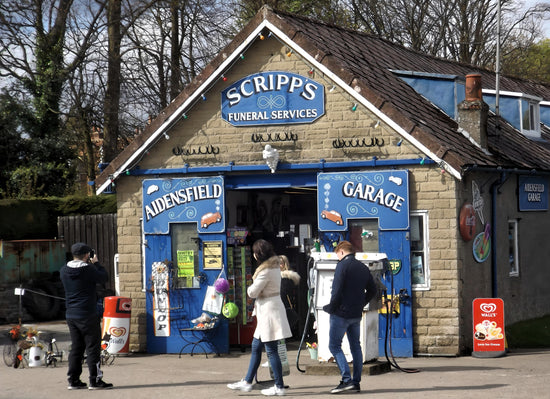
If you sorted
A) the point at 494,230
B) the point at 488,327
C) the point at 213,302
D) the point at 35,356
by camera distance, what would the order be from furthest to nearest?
the point at 494,230 → the point at 213,302 → the point at 35,356 → the point at 488,327

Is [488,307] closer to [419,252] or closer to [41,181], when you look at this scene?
[419,252]

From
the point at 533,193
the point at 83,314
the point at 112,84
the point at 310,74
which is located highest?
the point at 112,84

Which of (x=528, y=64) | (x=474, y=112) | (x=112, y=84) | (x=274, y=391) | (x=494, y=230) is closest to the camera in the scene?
(x=274, y=391)

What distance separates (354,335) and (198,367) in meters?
4.06

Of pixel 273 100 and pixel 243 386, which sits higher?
pixel 273 100

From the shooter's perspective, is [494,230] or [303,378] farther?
[494,230]

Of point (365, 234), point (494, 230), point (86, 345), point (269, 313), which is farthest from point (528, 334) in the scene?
point (86, 345)

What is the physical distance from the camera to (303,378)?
13.8 metres

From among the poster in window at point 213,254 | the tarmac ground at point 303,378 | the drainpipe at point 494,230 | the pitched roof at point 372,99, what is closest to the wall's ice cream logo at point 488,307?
the tarmac ground at point 303,378

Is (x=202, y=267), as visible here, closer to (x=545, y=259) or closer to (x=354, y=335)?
(x=354, y=335)

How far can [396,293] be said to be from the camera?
636 inches

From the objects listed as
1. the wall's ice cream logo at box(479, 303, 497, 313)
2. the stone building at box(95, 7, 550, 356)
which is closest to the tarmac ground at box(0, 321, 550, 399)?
the wall's ice cream logo at box(479, 303, 497, 313)

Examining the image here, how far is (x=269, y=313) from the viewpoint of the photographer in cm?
1222

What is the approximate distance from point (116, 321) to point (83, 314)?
417 cm
